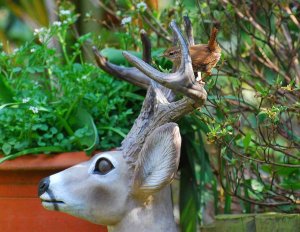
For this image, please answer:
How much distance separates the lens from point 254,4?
2.50 metres

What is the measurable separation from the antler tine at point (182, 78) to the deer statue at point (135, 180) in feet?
0.25

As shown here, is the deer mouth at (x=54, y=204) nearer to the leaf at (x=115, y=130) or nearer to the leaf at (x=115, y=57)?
the leaf at (x=115, y=130)

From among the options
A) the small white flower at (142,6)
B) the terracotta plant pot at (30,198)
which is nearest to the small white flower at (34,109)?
the terracotta plant pot at (30,198)

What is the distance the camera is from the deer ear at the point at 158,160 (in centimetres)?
172

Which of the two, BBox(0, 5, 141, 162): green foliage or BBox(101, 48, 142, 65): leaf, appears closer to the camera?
BBox(0, 5, 141, 162): green foliage

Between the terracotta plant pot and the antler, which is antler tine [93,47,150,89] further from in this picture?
the terracotta plant pot

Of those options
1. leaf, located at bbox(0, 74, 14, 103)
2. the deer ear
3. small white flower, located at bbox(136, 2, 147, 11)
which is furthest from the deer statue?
small white flower, located at bbox(136, 2, 147, 11)

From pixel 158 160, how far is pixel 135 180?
0.26ft

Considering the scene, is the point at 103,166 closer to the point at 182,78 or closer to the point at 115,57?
the point at 182,78

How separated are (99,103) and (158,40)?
59 centimetres

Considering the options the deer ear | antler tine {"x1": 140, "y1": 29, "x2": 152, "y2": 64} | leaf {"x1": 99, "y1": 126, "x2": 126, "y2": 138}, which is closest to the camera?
the deer ear

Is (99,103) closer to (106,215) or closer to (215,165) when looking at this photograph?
(106,215)

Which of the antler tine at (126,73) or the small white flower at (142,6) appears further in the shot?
the small white flower at (142,6)

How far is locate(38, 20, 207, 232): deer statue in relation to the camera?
174 centimetres
